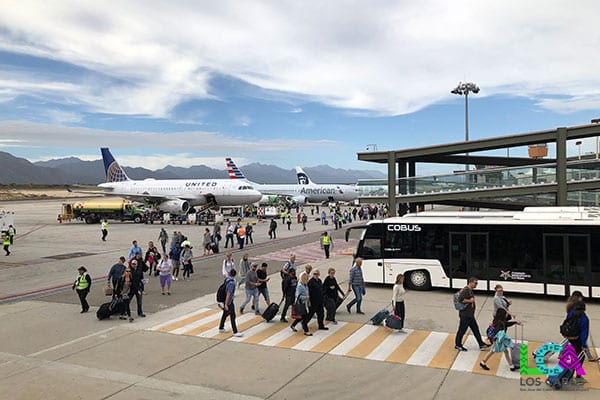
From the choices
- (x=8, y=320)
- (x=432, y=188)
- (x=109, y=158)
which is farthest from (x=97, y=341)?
(x=109, y=158)

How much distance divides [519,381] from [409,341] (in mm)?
2815

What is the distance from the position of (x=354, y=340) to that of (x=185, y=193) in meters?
47.3

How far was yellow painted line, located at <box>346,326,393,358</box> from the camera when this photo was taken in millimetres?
10095

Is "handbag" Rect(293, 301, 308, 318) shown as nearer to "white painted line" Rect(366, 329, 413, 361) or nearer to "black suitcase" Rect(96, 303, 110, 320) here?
"white painted line" Rect(366, 329, 413, 361)

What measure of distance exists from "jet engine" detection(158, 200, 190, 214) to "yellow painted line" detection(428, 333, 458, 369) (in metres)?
44.4

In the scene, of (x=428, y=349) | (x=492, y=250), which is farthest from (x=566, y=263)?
(x=428, y=349)

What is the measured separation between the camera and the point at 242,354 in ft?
33.2

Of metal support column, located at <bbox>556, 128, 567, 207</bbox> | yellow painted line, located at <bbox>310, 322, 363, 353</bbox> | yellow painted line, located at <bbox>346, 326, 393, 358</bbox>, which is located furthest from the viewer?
metal support column, located at <bbox>556, 128, 567, 207</bbox>

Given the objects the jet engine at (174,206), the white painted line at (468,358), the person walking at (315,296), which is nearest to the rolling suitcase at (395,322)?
the white painted line at (468,358)

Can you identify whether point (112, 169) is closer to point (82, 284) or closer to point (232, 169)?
point (232, 169)

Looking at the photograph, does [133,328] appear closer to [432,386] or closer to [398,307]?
[398,307]

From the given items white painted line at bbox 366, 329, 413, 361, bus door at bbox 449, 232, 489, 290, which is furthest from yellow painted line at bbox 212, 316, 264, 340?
bus door at bbox 449, 232, 489, 290

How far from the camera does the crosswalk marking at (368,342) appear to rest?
934 centimetres

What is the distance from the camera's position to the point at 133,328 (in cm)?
1223
